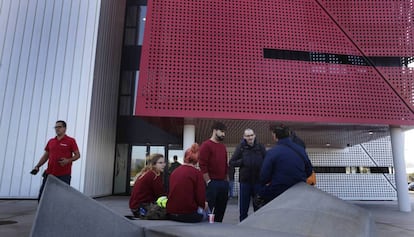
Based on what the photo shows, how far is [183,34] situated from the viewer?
29.3 ft

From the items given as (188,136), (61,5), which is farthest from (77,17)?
(188,136)

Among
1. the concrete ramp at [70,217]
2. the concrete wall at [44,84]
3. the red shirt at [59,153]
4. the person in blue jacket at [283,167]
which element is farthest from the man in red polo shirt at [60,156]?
the concrete wall at [44,84]

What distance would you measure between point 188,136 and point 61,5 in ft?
20.9

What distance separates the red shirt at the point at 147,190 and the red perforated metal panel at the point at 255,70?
14.9 ft

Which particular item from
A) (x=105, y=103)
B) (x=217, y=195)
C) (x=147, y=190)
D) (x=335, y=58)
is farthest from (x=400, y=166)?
(x=105, y=103)

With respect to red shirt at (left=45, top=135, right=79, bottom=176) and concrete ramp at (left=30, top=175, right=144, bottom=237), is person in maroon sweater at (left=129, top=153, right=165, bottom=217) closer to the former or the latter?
concrete ramp at (left=30, top=175, right=144, bottom=237)

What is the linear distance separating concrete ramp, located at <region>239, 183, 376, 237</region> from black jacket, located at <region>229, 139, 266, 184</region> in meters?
1.14

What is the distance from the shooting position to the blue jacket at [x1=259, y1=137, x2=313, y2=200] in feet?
10.1

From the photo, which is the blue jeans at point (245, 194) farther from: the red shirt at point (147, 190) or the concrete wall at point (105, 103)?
the concrete wall at point (105, 103)

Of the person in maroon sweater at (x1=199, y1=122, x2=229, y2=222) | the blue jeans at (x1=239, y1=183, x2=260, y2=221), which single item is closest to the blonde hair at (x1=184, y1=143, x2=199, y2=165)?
the person in maroon sweater at (x1=199, y1=122, x2=229, y2=222)

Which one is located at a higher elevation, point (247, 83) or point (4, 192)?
point (247, 83)

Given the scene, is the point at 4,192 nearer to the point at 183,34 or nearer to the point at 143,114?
the point at 143,114


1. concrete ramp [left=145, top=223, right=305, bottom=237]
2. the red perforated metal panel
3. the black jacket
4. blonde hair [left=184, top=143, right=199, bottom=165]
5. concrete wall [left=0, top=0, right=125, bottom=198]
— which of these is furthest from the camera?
concrete wall [left=0, top=0, right=125, bottom=198]

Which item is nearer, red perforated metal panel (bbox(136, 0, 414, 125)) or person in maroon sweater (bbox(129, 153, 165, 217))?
person in maroon sweater (bbox(129, 153, 165, 217))
